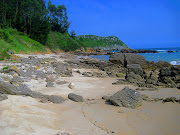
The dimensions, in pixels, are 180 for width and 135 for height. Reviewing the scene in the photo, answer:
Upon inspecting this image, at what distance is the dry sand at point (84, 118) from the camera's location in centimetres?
302

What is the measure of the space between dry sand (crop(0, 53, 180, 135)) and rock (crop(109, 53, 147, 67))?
1034cm

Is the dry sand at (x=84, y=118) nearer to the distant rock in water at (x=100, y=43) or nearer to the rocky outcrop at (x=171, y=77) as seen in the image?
the rocky outcrop at (x=171, y=77)

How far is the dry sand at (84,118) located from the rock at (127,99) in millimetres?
156

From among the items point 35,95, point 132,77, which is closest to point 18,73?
point 35,95

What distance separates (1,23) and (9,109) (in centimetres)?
2984

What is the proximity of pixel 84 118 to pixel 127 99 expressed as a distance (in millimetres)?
1548

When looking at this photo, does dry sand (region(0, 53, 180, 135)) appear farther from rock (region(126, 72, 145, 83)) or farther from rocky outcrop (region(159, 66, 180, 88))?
rock (region(126, 72, 145, 83))

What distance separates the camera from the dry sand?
302 cm

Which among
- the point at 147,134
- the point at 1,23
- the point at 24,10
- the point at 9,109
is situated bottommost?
the point at 147,134

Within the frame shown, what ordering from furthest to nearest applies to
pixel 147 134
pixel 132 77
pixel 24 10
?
pixel 24 10, pixel 132 77, pixel 147 134

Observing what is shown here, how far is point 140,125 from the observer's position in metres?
3.72

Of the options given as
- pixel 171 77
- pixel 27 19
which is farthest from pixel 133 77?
pixel 27 19

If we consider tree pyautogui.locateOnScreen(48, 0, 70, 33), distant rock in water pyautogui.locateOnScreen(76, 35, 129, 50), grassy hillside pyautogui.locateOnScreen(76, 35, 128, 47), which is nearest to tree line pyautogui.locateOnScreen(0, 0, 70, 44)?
tree pyautogui.locateOnScreen(48, 0, 70, 33)

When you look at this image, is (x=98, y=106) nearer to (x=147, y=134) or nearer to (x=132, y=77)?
(x=147, y=134)
